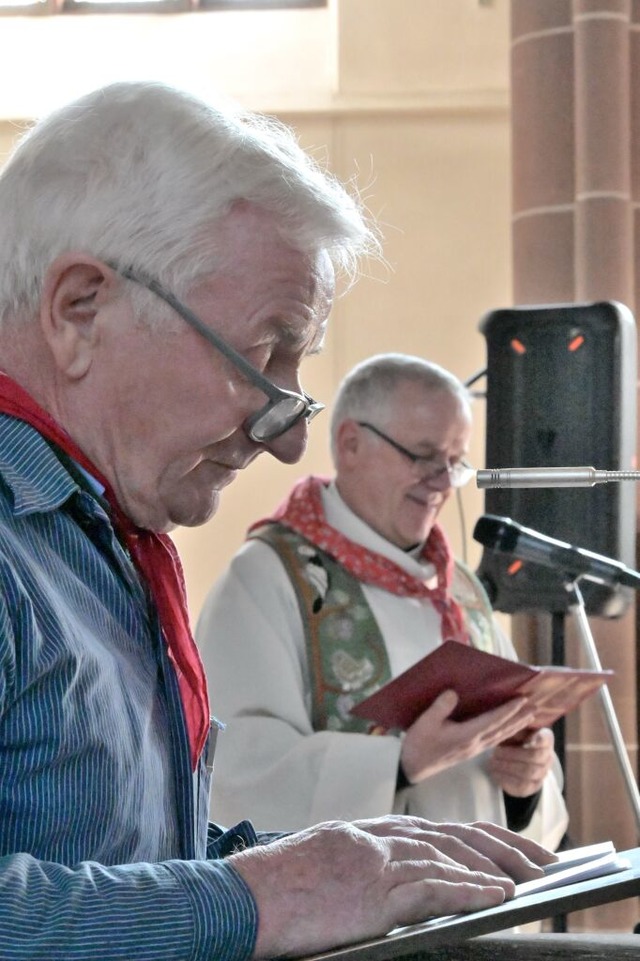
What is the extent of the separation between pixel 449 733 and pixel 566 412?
1665 millimetres

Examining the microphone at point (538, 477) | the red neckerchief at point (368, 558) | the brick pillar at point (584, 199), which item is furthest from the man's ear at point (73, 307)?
the brick pillar at point (584, 199)

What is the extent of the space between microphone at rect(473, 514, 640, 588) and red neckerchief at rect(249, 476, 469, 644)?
2.47 feet

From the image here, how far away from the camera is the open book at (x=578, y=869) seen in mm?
1517

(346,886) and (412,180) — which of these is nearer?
(346,886)

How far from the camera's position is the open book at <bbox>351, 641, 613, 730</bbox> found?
3111 millimetres

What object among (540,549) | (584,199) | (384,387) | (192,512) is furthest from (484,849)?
(584,199)

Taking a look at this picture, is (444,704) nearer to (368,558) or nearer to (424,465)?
(368,558)

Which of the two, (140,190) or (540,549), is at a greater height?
(140,190)

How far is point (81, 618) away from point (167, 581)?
9.2 inches

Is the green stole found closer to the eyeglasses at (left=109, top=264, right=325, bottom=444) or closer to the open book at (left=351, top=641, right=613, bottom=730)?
the open book at (left=351, top=641, right=613, bottom=730)

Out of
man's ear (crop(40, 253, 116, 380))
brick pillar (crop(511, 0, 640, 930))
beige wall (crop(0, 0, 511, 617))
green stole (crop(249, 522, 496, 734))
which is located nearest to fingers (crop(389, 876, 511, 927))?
man's ear (crop(40, 253, 116, 380))

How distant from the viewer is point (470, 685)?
3.29 m

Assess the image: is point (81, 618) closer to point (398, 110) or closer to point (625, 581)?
point (625, 581)

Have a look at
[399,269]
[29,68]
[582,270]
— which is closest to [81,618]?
[582,270]
